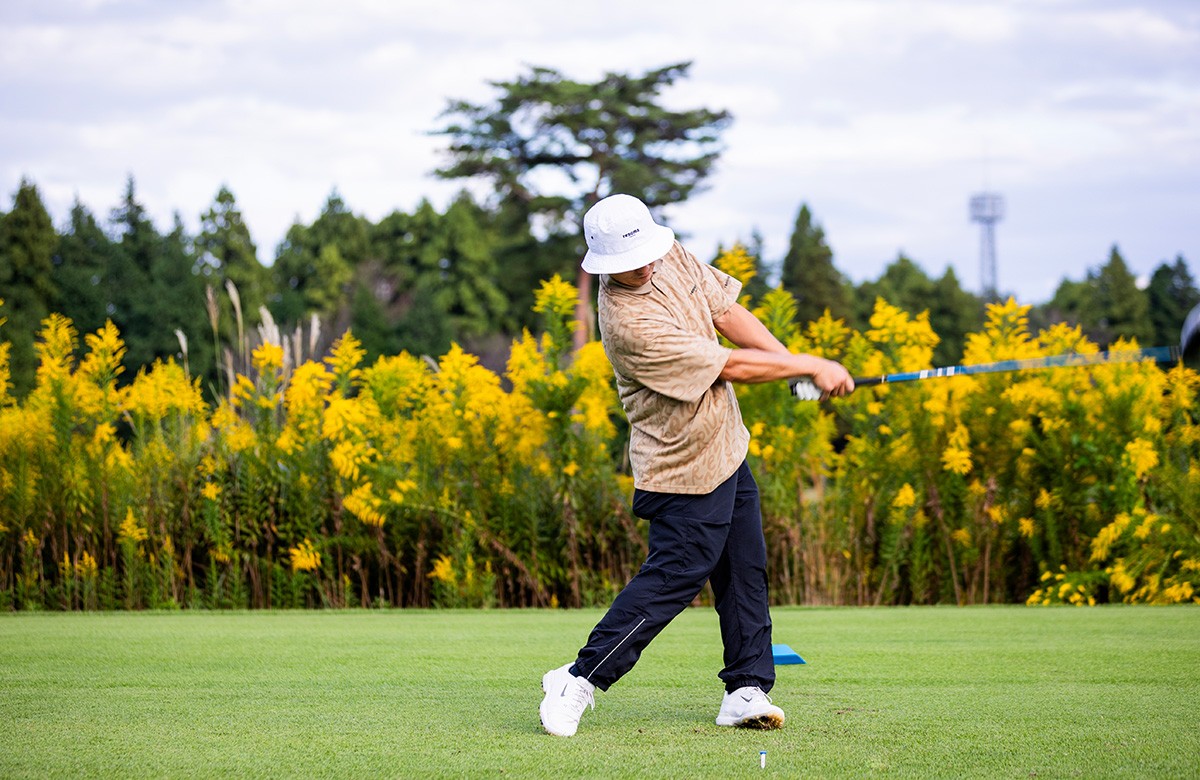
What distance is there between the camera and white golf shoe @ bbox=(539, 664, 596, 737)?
3.53 metres

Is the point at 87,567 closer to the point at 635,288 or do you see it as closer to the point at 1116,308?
the point at 635,288

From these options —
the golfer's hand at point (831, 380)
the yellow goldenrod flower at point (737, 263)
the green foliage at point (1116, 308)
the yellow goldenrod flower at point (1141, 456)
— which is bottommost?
the yellow goldenrod flower at point (1141, 456)

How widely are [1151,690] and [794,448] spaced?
13.1 ft

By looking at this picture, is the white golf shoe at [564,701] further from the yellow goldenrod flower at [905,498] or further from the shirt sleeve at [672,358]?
the yellow goldenrod flower at [905,498]

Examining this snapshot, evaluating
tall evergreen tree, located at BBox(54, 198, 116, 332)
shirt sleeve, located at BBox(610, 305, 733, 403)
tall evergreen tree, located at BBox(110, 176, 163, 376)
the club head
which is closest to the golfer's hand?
shirt sleeve, located at BBox(610, 305, 733, 403)

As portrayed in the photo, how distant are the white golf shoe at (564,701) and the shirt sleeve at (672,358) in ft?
2.94

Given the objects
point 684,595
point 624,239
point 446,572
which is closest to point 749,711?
point 684,595

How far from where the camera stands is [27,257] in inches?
1516

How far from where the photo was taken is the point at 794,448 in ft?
26.5

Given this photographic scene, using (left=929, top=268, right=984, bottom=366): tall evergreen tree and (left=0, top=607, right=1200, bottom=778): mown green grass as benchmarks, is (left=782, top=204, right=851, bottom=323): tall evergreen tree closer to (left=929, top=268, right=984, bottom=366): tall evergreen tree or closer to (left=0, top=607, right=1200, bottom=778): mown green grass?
(left=929, top=268, right=984, bottom=366): tall evergreen tree

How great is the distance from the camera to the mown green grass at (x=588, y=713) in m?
3.12

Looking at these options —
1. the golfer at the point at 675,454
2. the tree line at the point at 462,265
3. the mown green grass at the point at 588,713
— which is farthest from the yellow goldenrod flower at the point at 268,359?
the tree line at the point at 462,265

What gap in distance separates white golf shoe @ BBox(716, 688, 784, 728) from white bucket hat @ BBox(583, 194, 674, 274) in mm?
1321

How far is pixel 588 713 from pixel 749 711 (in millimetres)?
604
